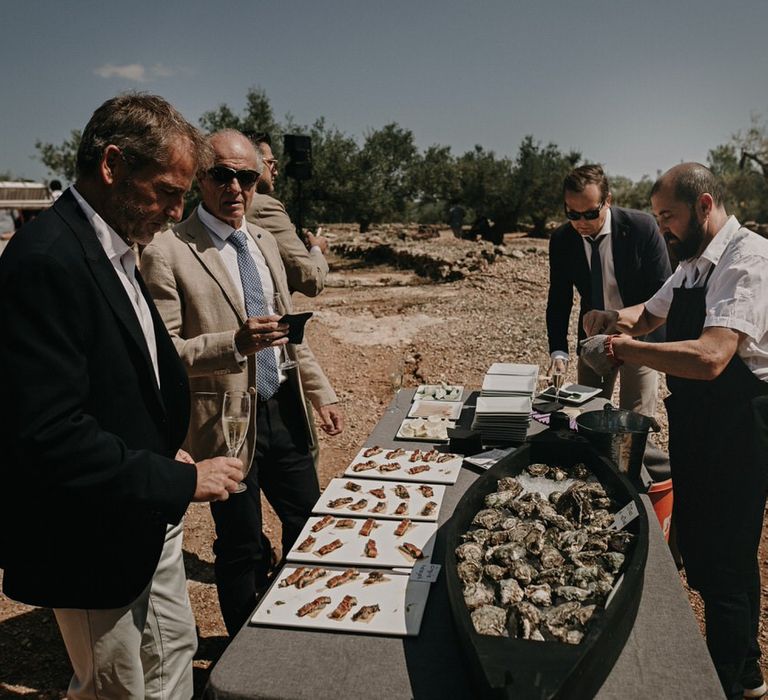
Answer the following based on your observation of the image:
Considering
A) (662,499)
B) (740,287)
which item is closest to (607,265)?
(662,499)

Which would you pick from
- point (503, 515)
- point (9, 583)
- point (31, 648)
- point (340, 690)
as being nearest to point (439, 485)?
point (503, 515)

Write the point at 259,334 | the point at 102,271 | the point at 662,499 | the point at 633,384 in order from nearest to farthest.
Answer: the point at 102,271 → the point at 259,334 → the point at 662,499 → the point at 633,384

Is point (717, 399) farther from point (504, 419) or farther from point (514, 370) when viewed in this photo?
point (514, 370)

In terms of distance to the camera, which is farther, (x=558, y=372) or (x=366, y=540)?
(x=558, y=372)

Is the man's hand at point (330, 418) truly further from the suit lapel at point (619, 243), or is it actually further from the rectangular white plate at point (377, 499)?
the suit lapel at point (619, 243)

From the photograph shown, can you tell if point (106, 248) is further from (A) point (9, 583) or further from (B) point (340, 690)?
(B) point (340, 690)

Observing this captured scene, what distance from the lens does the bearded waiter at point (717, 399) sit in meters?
Answer: 2.19

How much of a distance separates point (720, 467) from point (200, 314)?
7.39ft

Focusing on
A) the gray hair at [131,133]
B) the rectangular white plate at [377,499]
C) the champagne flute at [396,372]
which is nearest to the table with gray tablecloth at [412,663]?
the rectangular white plate at [377,499]

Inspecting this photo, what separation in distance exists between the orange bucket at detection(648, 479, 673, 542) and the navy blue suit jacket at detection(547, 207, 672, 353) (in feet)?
3.59

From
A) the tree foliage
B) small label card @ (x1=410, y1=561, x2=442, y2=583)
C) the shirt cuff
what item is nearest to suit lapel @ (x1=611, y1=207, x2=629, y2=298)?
the shirt cuff

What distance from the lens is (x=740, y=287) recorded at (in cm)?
217

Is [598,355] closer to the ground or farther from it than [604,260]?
closer to the ground

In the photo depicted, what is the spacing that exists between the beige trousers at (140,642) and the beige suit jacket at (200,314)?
63 cm
